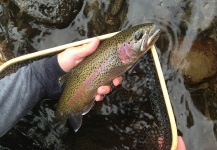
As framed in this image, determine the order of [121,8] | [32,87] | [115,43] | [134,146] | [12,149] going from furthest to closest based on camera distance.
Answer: [121,8] → [12,149] → [134,146] → [32,87] → [115,43]

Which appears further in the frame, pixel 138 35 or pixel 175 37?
pixel 175 37

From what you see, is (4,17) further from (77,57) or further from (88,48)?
(88,48)

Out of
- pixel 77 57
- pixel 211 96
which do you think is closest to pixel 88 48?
pixel 77 57

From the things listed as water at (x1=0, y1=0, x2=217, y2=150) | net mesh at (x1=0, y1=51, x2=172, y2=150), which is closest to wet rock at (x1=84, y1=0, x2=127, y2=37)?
water at (x1=0, y1=0, x2=217, y2=150)

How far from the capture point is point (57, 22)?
2.85m

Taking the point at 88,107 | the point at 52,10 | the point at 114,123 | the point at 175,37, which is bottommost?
the point at 114,123

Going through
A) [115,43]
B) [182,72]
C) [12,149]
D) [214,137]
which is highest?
[115,43]

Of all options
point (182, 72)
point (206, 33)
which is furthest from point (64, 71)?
point (206, 33)

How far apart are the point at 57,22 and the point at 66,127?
0.93m

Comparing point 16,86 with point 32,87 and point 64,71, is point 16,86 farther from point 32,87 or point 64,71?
point 64,71

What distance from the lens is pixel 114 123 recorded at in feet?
8.61

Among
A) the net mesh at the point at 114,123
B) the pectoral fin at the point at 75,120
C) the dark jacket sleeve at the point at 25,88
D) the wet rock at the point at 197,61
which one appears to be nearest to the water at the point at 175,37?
the wet rock at the point at 197,61

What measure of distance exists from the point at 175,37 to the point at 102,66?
0.82 m

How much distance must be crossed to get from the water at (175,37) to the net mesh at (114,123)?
0.25m
